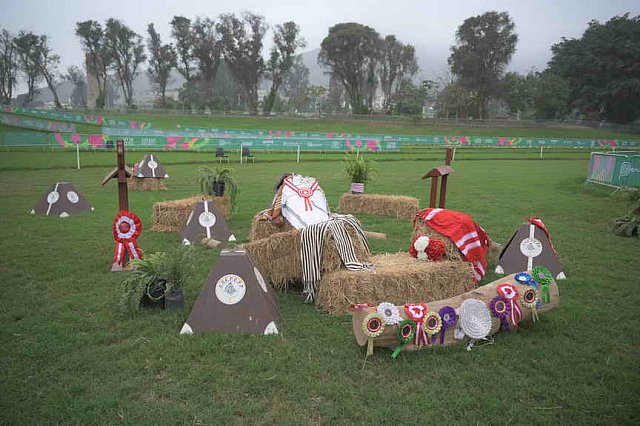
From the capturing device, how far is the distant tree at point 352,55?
7444cm

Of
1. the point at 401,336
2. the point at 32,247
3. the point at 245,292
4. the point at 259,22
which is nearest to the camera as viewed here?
the point at 401,336

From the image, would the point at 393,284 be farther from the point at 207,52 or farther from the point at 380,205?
the point at 207,52

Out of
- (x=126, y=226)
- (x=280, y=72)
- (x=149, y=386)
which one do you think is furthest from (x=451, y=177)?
(x=280, y=72)

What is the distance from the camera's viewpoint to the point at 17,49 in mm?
67188

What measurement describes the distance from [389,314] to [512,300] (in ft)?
4.41

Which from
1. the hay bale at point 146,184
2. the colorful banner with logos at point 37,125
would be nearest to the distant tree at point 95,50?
the colorful banner with logos at point 37,125

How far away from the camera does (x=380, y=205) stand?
1101 cm

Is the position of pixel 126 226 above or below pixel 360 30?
below

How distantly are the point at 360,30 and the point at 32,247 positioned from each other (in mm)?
74295

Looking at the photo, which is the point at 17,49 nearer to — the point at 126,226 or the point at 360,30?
the point at 360,30

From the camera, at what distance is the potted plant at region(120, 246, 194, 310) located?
4.96m

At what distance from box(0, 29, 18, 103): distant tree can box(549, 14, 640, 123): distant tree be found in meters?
→ 79.9

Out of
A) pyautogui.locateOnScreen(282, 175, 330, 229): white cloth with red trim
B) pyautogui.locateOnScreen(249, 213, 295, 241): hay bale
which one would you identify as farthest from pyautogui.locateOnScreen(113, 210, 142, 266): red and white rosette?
pyautogui.locateOnScreen(282, 175, 330, 229): white cloth with red trim

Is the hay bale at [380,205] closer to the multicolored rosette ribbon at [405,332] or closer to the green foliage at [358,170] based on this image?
the green foliage at [358,170]
